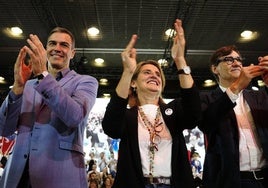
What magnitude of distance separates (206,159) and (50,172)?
2.77 feet

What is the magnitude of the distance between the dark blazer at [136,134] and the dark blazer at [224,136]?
135 millimetres

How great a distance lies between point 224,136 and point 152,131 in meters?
0.38

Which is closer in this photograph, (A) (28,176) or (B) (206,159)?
(A) (28,176)

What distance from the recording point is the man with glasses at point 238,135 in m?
1.71

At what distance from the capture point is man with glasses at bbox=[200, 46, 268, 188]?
1708 millimetres

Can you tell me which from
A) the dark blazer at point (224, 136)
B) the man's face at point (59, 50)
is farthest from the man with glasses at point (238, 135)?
the man's face at point (59, 50)

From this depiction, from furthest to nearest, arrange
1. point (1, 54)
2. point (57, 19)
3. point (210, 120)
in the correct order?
point (1, 54) → point (57, 19) → point (210, 120)

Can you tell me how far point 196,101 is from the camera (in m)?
1.72

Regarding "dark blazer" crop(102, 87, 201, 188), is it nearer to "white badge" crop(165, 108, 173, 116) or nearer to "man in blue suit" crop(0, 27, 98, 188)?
"white badge" crop(165, 108, 173, 116)

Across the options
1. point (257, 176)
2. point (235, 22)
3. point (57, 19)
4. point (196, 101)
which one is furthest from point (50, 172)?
point (235, 22)

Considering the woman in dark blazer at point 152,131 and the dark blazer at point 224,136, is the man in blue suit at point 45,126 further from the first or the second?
the dark blazer at point 224,136

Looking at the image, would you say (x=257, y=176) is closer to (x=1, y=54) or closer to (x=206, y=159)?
(x=206, y=159)

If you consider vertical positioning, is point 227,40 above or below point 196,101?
above

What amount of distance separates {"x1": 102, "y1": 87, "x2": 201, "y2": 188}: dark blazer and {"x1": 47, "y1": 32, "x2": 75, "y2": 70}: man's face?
43 centimetres
